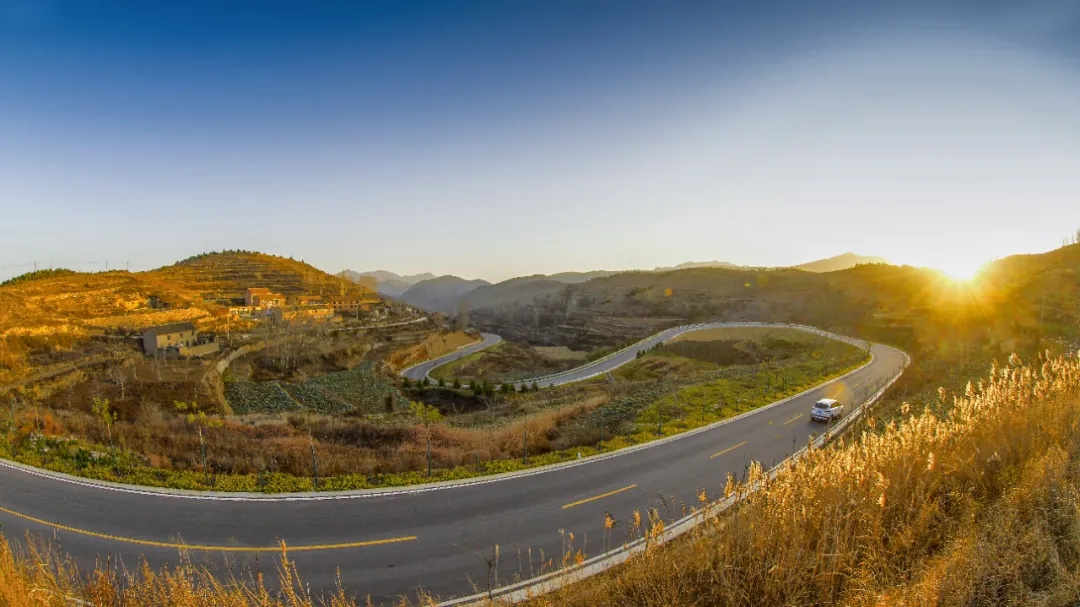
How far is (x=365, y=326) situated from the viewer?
9288 centimetres

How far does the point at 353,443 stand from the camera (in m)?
21.8

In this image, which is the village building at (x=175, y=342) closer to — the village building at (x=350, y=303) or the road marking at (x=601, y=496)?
the village building at (x=350, y=303)

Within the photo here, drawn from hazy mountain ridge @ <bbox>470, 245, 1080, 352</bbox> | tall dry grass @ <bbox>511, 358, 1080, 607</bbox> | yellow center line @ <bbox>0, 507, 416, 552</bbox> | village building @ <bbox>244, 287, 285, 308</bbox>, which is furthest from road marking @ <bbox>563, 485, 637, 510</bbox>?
village building @ <bbox>244, 287, 285, 308</bbox>

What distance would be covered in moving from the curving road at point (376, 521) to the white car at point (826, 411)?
332 inches

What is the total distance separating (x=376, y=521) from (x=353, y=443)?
11122 mm

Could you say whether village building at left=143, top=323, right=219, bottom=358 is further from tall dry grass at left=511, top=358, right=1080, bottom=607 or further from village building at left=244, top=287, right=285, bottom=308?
tall dry grass at left=511, top=358, right=1080, bottom=607

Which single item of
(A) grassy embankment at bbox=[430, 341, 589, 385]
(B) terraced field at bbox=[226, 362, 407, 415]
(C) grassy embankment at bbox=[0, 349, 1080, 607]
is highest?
(C) grassy embankment at bbox=[0, 349, 1080, 607]

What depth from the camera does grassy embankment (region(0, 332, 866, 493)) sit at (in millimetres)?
14641

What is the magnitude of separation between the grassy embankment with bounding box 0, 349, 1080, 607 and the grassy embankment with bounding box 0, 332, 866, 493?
25.4 feet

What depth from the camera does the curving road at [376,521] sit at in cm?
971

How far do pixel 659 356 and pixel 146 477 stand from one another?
4978 centimetres

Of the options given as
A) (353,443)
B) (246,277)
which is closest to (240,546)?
(353,443)

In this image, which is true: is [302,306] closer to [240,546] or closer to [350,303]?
[350,303]

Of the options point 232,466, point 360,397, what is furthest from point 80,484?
point 360,397
